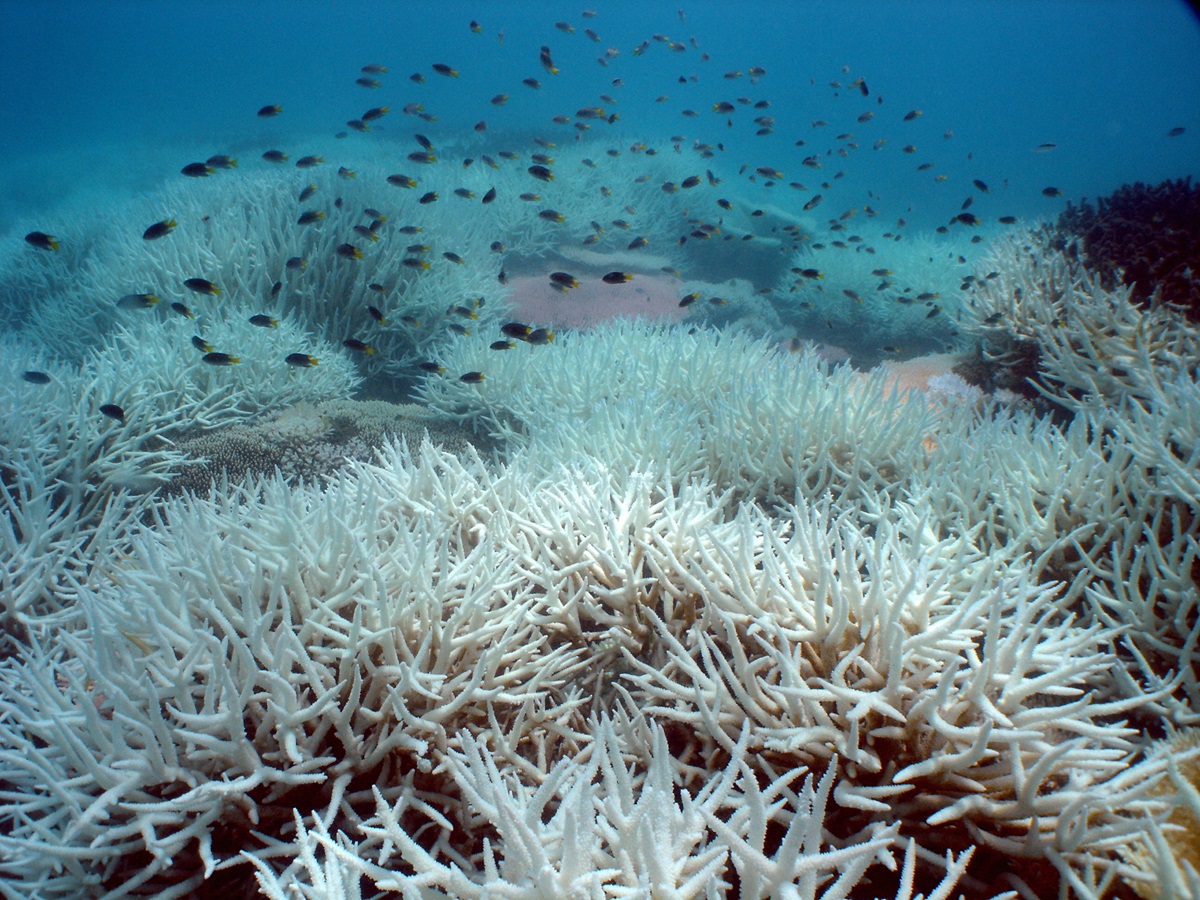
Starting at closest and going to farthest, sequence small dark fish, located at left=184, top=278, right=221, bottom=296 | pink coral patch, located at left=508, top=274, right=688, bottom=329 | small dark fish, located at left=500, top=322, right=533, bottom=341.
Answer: small dark fish, located at left=500, top=322, right=533, bottom=341 → small dark fish, located at left=184, top=278, right=221, bottom=296 → pink coral patch, located at left=508, top=274, right=688, bottom=329

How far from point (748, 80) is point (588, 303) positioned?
226 ft

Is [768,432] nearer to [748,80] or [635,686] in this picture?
[635,686]

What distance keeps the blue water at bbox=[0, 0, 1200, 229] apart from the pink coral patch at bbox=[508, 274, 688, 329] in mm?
40591

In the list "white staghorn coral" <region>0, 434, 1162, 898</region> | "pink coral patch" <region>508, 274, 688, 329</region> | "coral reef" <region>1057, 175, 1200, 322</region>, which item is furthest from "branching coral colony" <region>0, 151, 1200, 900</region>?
"pink coral patch" <region>508, 274, 688, 329</region>

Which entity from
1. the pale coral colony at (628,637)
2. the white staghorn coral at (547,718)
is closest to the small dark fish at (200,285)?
the pale coral colony at (628,637)

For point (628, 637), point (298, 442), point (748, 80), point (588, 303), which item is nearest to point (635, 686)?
point (628, 637)

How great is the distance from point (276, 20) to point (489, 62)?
187ft

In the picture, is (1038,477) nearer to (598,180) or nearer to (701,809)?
(701,809)

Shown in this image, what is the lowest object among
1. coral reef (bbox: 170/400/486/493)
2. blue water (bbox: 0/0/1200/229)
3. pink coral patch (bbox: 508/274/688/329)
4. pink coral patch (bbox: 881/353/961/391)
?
coral reef (bbox: 170/400/486/493)

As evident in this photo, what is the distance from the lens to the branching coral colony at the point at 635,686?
4.75 ft

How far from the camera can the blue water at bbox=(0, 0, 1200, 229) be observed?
71375mm

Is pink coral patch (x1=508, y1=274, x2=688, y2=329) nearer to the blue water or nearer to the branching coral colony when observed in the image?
the branching coral colony

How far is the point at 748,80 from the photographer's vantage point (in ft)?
218

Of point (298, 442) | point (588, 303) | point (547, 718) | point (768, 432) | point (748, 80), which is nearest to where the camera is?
point (547, 718)
